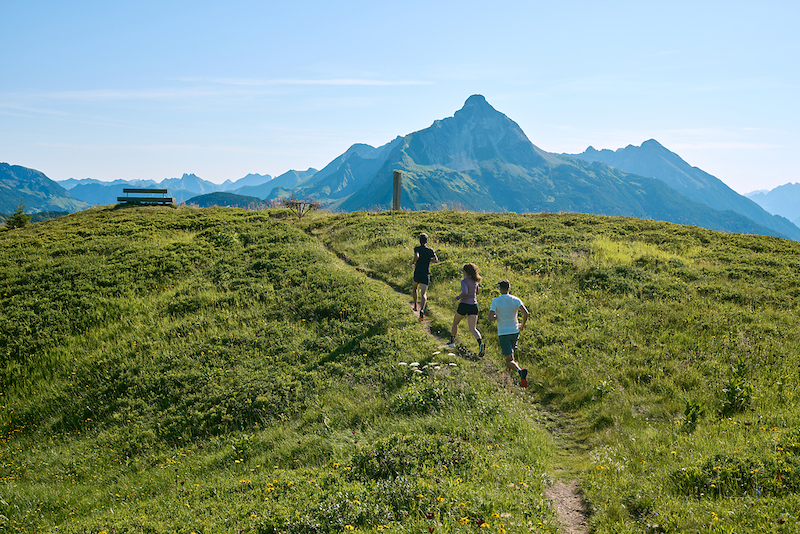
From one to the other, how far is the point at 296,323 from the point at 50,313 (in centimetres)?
1044

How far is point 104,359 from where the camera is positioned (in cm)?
1389

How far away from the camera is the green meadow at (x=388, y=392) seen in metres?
6.12

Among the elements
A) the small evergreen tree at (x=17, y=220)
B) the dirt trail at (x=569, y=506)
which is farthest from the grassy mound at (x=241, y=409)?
the small evergreen tree at (x=17, y=220)

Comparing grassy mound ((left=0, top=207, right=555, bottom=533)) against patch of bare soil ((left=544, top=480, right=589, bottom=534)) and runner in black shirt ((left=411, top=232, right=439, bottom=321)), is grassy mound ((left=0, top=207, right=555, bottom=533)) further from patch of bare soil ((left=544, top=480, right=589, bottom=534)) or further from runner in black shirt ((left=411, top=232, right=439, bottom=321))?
runner in black shirt ((left=411, top=232, right=439, bottom=321))

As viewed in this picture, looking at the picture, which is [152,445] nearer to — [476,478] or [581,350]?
[476,478]

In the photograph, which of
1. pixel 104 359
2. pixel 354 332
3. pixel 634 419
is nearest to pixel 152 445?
pixel 104 359

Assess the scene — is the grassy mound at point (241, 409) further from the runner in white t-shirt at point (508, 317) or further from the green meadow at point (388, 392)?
the runner in white t-shirt at point (508, 317)

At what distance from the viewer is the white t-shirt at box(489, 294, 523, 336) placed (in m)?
10.6

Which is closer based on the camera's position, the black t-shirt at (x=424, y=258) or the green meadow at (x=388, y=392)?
the green meadow at (x=388, y=392)

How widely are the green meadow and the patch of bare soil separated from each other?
0.62 ft

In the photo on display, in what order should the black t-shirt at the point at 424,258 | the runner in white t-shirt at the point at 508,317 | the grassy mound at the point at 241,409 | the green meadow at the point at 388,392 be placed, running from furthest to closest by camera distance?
the black t-shirt at the point at 424,258 → the runner in white t-shirt at the point at 508,317 → the grassy mound at the point at 241,409 → the green meadow at the point at 388,392

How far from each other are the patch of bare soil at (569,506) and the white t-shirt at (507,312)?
13.5ft

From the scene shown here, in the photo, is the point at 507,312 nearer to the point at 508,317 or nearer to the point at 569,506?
the point at 508,317

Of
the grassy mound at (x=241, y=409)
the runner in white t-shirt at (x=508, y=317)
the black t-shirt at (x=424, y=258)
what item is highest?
the black t-shirt at (x=424, y=258)
